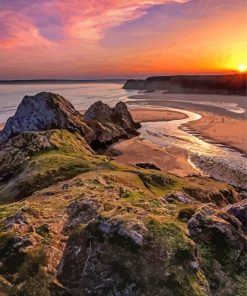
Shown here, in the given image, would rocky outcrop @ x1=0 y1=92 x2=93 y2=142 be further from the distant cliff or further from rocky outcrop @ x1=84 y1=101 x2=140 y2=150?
the distant cliff

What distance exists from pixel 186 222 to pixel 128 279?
2.57 meters

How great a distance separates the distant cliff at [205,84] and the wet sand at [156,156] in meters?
82.5

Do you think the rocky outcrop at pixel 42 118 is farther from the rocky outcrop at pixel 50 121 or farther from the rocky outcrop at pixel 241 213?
the rocky outcrop at pixel 241 213

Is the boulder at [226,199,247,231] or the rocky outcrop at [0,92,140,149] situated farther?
the rocky outcrop at [0,92,140,149]

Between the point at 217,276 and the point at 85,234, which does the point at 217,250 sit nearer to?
the point at 217,276

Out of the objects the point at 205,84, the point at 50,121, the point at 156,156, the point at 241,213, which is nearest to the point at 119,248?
the point at 241,213

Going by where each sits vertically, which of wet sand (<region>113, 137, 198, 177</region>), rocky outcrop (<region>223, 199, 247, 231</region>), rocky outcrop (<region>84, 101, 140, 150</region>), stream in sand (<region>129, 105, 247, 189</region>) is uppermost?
rocky outcrop (<region>223, 199, 247, 231</region>)

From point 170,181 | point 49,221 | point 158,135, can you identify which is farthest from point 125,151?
point 49,221

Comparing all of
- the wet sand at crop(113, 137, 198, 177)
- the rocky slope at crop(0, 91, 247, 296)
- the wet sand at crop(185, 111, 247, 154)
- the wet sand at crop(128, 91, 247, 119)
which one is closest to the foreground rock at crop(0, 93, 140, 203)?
the wet sand at crop(113, 137, 198, 177)

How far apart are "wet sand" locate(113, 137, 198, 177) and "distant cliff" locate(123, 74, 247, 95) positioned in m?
82.5

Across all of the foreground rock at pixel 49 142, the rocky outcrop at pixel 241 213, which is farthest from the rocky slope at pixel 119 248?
the foreground rock at pixel 49 142

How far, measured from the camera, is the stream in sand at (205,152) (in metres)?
25.2

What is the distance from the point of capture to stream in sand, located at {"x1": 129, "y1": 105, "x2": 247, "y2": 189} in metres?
25.2

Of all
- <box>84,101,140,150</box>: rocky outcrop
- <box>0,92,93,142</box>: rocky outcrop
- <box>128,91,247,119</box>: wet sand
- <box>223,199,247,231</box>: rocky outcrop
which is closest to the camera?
<box>223,199,247,231</box>: rocky outcrop
